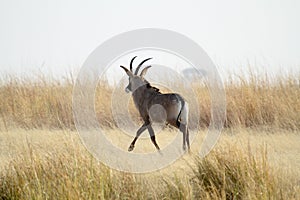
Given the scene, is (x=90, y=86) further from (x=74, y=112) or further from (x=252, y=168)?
(x=252, y=168)

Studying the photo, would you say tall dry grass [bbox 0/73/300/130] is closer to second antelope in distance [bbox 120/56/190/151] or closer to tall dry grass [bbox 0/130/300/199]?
second antelope in distance [bbox 120/56/190/151]

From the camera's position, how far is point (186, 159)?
18.3 ft

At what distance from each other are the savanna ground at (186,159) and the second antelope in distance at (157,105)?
391 mm

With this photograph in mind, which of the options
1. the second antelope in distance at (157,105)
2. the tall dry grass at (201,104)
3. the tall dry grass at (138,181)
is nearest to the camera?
the tall dry grass at (138,181)

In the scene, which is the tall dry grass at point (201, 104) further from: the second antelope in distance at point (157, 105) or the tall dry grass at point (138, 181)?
the tall dry grass at point (138, 181)

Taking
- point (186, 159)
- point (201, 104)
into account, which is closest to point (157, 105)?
point (186, 159)

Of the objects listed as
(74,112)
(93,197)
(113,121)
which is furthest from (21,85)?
(93,197)

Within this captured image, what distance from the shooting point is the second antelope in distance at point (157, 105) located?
17.7 feet

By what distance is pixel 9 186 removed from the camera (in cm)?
432

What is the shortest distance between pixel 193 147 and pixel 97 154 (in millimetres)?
1719

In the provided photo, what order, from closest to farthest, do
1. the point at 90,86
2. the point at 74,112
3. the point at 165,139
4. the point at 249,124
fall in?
the point at 165,139 < the point at 249,124 < the point at 74,112 < the point at 90,86

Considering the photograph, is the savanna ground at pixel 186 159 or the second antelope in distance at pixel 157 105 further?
the second antelope in distance at pixel 157 105

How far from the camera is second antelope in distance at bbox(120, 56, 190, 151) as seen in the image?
5.40 meters

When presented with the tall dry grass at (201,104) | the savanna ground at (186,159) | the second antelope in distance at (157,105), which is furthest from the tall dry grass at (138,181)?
the tall dry grass at (201,104)
